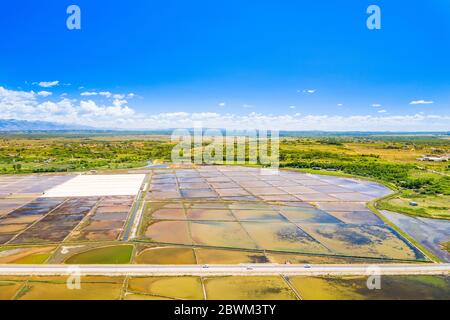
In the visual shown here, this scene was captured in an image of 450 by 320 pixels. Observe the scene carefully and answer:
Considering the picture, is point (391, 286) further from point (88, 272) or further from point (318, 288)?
point (88, 272)

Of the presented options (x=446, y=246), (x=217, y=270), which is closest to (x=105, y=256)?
(x=217, y=270)

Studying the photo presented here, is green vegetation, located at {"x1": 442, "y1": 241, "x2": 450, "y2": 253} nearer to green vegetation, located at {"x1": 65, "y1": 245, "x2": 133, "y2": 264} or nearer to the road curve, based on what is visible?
the road curve

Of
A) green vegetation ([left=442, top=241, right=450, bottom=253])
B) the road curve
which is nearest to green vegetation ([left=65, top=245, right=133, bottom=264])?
the road curve

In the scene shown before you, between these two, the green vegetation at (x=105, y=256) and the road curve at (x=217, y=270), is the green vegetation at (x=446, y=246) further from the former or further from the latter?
the green vegetation at (x=105, y=256)

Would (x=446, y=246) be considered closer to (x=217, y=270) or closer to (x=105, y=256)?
(x=217, y=270)
